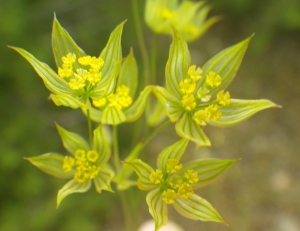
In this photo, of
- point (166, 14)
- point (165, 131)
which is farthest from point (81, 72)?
point (165, 131)

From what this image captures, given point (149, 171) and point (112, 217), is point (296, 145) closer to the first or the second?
point (112, 217)

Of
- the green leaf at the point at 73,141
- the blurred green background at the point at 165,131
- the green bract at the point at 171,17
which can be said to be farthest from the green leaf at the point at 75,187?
the blurred green background at the point at 165,131

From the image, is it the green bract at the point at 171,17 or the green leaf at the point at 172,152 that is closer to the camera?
the green leaf at the point at 172,152

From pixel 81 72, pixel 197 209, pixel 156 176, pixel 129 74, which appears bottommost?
pixel 197 209

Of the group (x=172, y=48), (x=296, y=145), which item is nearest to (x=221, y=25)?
(x=296, y=145)

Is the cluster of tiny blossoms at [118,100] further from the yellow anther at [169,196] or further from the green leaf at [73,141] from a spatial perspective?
the yellow anther at [169,196]

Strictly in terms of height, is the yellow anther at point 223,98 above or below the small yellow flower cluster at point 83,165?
above

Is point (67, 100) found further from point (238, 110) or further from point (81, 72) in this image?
point (238, 110)

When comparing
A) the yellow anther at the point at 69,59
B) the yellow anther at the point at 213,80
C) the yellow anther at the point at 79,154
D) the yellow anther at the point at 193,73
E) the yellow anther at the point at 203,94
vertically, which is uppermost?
the yellow anther at the point at 69,59
